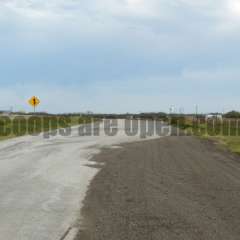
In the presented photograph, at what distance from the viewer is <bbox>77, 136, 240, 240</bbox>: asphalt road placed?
30.5ft

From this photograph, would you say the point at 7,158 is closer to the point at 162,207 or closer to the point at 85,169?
the point at 85,169

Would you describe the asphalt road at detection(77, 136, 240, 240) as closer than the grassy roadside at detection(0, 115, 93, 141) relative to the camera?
Yes

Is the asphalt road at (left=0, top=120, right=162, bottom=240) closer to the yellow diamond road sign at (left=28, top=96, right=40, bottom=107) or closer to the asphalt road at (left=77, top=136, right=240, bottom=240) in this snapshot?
the asphalt road at (left=77, top=136, right=240, bottom=240)

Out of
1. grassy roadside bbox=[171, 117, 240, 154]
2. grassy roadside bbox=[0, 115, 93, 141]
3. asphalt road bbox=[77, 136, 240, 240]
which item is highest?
grassy roadside bbox=[0, 115, 93, 141]

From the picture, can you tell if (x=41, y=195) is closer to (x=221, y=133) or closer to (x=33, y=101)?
(x=221, y=133)

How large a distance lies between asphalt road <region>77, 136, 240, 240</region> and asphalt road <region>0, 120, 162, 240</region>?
33 centimetres

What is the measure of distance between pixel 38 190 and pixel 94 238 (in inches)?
210

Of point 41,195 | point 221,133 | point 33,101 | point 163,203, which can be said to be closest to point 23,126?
point 33,101

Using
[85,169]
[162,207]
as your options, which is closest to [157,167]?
[85,169]

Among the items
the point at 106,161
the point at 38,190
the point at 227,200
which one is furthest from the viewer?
the point at 106,161

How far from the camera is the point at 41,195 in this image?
13.1m

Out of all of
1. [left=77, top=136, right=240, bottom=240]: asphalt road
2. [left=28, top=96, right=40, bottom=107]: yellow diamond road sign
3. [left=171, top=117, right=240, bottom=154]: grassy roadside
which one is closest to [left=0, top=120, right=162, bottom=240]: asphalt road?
[left=77, top=136, right=240, bottom=240]: asphalt road

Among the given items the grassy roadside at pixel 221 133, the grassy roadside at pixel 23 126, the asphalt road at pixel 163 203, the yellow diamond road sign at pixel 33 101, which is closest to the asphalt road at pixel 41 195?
the asphalt road at pixel 163 203

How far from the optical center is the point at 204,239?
28.7ft
